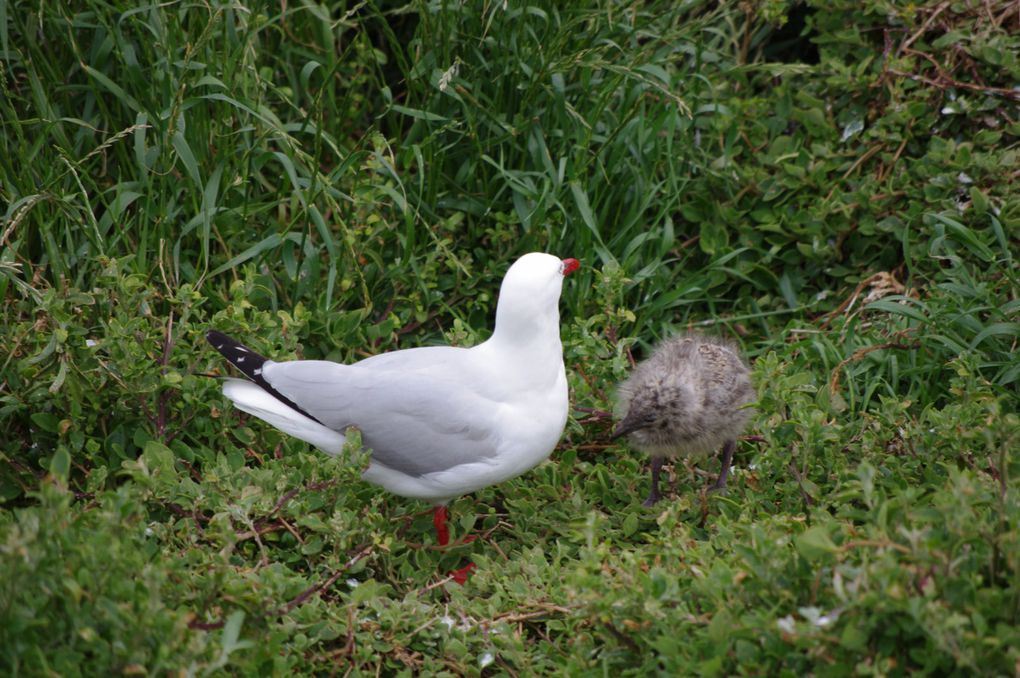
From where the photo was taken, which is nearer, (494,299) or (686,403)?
(686,403)

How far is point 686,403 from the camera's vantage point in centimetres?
381

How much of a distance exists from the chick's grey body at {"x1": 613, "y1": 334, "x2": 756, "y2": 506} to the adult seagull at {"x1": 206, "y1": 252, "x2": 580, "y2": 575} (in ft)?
1.14

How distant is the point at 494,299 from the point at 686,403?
1342 millimetres

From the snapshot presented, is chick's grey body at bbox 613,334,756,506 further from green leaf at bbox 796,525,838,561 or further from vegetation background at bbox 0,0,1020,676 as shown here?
green leaf at bbox 796,525,838,561

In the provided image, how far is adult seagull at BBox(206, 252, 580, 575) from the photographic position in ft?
11.7

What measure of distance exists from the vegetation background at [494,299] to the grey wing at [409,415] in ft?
0.76

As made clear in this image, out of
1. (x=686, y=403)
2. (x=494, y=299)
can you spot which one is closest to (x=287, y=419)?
(x=686, y=403)

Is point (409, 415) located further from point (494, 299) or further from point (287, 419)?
point (494, 299)

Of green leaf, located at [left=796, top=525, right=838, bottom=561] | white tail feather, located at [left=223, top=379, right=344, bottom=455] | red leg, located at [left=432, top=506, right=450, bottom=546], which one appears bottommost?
red leg, located at [left=432, top=506, right=450, bottom=546]

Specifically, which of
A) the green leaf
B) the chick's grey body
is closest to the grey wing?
the chick's grey body

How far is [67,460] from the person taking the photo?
2.90 meters

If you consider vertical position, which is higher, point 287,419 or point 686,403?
point 287,419

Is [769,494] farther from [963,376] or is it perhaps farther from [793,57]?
[793,57]

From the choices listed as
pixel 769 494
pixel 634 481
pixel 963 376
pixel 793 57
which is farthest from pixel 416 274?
pixel 793 57
